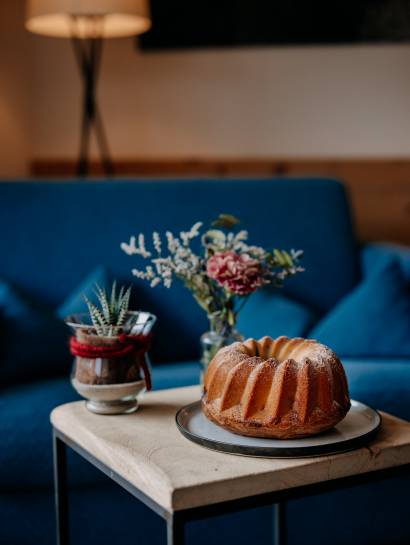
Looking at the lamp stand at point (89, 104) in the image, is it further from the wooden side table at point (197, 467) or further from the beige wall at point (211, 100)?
the wooden side table at point (197, 467)

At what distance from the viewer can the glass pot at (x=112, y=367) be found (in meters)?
1.57

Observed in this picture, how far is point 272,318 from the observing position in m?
2.64

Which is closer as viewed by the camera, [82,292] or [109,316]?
[109,316]

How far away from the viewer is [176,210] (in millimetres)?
2848

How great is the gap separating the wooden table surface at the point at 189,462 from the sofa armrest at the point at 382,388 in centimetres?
61

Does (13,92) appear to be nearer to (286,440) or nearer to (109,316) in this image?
(109,316)

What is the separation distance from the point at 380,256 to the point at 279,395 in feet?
5.28

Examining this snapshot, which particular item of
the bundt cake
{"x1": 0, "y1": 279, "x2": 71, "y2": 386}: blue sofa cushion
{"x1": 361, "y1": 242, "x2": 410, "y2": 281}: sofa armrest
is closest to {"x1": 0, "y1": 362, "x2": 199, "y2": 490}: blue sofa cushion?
{"x1": 0, "y1": 279, "x2": 71, "y2": 386}: blue sofa cushion

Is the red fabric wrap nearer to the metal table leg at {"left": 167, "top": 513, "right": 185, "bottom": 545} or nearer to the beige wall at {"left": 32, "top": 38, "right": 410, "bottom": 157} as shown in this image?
the metal table leg at {"left": 167, "top": 513, "right": 185, "bottom": 545}

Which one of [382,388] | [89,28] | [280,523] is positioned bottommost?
[280,523]

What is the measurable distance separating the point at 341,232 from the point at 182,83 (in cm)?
141

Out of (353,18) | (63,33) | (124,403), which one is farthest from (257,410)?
(353,18)

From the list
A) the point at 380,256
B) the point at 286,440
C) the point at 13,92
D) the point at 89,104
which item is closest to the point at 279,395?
the point at 286,440

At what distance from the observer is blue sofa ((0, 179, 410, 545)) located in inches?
83.7
